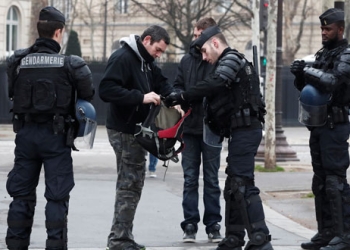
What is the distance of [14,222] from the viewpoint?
7.52 m

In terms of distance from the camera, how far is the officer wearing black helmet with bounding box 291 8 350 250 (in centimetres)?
859

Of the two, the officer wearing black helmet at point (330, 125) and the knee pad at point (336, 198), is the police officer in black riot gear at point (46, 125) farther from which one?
the knee pad at point (336, 198)

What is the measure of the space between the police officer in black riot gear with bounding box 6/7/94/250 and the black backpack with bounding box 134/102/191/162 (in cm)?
72

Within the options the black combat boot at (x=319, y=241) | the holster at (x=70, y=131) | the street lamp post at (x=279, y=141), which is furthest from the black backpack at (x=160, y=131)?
the street lamp post at (x=279, y=141)

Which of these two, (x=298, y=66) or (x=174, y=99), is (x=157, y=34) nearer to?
(x=174, y=99)

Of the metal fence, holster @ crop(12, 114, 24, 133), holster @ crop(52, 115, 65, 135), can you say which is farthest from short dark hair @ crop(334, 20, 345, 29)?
the metal fence

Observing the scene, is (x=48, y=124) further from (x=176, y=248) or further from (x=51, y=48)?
(x=176, y=248)

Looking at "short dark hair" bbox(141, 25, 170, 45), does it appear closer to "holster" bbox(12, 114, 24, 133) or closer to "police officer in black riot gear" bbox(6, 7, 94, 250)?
"police officer in black riot gear" bbox(6, 7, 94, 250)

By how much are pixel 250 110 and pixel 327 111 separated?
2.92ft

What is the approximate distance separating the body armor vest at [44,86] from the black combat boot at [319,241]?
2.76 metres

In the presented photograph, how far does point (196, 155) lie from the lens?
9383 mm

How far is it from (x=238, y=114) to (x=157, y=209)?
3.35 meters

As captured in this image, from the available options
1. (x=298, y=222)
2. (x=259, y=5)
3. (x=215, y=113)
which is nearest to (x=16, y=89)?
(x=215, y=113)

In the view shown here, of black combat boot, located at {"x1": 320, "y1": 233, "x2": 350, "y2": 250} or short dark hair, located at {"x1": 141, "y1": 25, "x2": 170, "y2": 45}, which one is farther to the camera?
black combat boot, located at {"x1": 320, "y1": 233, "x2": 350, "y2": 250}
